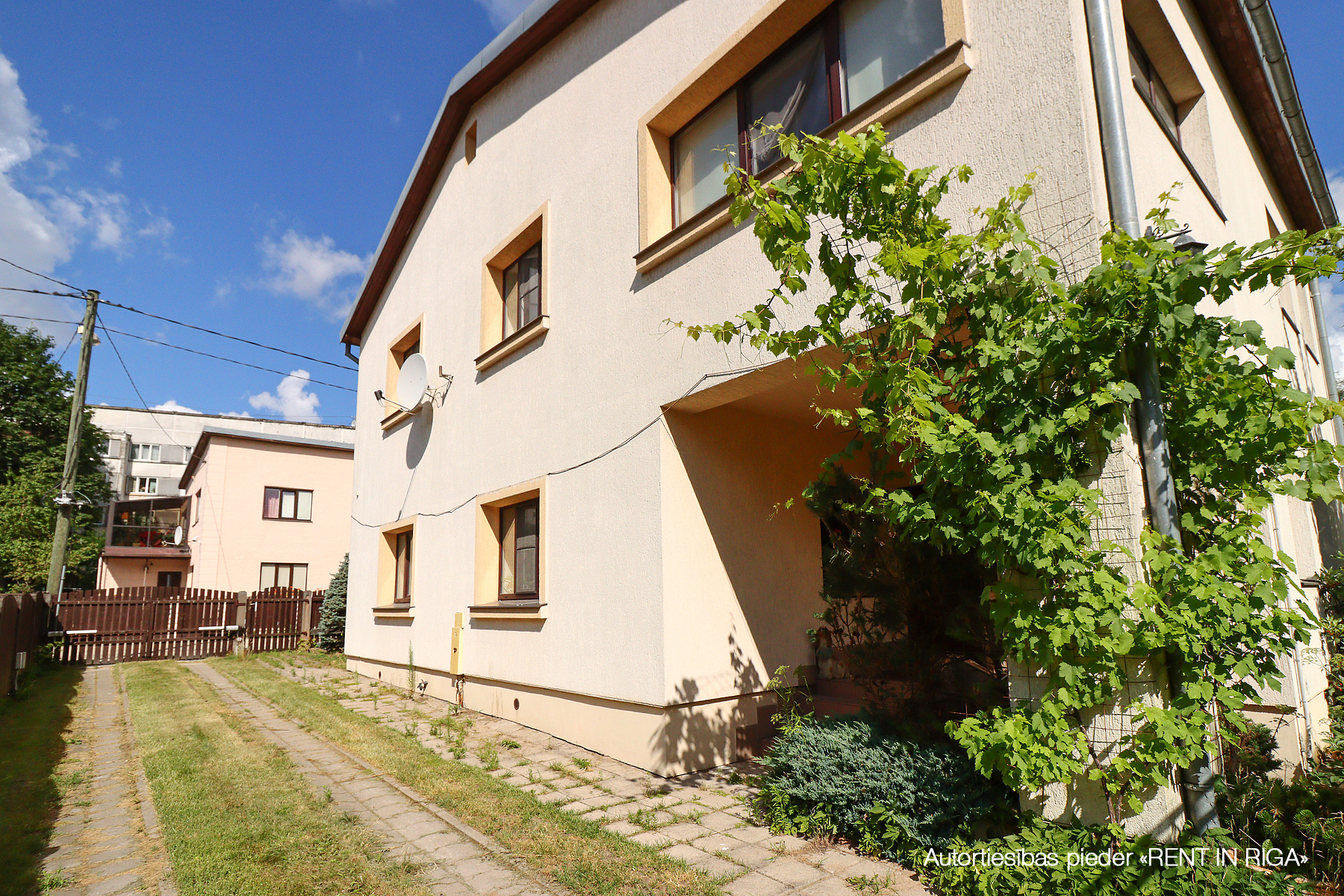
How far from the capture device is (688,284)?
609 cm

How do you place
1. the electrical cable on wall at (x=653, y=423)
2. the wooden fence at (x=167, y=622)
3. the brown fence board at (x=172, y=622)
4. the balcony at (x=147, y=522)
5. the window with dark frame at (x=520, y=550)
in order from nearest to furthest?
the electrical cable on wall at (x=653, y=423) < the window with dark frame at (x=520, y=550) < the wooden fence at (x=167, y=622) < the brown fence board at (x=172, y=622) < the balcony at (x=147, y=522)

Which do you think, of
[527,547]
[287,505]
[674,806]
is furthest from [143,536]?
[674,806]

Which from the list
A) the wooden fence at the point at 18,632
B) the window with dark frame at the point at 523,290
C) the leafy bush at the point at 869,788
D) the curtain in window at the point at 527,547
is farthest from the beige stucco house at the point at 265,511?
the leafy bush at the point at 869,788

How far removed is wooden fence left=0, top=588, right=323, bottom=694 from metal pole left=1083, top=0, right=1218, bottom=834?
18407 millimetres

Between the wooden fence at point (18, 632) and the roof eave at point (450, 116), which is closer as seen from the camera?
the roof eave at point (450, 116)

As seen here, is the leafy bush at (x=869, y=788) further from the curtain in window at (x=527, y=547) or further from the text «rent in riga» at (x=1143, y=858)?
the curtain in window at (x=527, y=547)

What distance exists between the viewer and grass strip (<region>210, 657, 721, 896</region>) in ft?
12.7

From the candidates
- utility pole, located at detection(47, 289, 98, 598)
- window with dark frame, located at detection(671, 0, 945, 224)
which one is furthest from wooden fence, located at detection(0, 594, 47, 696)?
window with dark frame, located at detection(671, 0, 945, 224)

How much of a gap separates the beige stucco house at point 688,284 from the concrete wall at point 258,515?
57.8 feet

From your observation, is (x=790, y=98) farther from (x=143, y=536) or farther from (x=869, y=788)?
(x=143, y=536)

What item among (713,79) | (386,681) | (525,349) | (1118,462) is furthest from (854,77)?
(386,681)

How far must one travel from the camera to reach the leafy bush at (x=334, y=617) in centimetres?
1791

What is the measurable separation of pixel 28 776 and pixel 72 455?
16066mm

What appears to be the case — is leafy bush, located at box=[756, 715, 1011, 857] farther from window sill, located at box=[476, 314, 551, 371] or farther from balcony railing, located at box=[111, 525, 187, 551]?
balcony railing, located at box=[111, 525, 187, 551]
